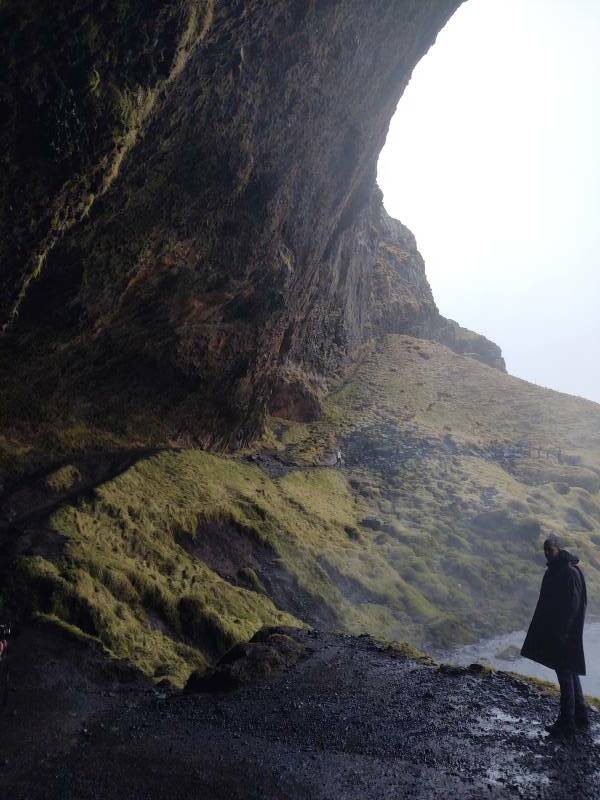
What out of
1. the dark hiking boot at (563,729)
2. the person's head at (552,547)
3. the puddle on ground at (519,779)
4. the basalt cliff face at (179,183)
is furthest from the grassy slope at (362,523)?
the person's head at (552,547)

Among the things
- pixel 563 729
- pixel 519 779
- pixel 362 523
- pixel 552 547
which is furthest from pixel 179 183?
pixel 362 523

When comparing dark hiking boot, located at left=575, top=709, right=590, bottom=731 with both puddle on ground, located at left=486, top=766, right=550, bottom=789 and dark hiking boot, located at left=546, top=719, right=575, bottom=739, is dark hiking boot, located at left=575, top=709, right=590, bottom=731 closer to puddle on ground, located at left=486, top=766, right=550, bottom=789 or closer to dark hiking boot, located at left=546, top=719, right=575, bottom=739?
dark hiking boot, located at left=546, top=719, right=575, bottom=739

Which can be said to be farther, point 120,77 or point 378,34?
point 378,34

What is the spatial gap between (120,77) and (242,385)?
716 inches

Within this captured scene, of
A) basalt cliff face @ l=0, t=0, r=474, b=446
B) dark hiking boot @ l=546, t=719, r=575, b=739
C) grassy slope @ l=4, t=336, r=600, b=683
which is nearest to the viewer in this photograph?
dark hiking boot @ l=546, t=719, r=575, b=739

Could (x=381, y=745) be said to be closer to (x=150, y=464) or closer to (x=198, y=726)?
(x=198, y=726)

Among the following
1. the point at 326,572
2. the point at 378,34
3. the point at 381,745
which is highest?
the point at 378,34

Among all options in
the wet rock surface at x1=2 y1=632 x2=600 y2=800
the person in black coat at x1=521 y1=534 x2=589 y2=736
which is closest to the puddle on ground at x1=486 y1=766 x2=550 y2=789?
the wet rock surface at x1=2 y1=632 x2=600 y2=800

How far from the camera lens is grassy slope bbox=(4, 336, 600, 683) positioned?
15.8 meters

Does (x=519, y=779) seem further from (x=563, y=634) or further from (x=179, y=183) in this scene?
(x=179, y=183)

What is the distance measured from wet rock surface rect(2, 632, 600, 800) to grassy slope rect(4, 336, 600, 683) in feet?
11.1

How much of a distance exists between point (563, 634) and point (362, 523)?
26.0 meters

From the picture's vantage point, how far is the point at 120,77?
10828 mm

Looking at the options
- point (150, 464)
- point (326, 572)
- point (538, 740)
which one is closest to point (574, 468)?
point (326, 572)
